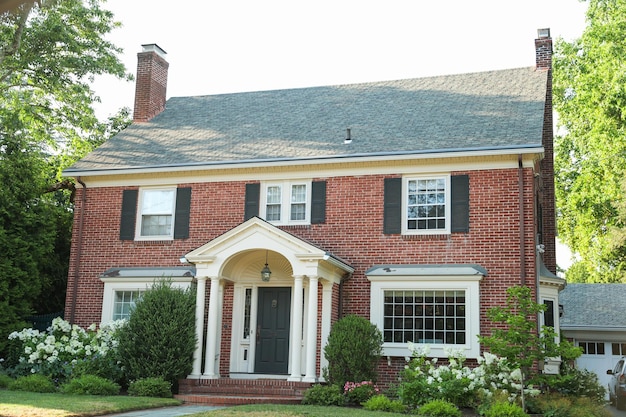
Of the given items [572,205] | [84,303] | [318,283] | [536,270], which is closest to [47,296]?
[84,303]

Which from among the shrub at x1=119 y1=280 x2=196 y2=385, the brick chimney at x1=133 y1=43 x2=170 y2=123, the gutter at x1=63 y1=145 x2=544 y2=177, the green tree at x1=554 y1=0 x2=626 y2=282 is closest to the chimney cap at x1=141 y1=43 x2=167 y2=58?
the brick chimney at x1=133 y1=43 x2=170 y2=123

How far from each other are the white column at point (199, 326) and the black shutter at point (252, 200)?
7.06 ft

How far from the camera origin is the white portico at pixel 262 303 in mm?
15625

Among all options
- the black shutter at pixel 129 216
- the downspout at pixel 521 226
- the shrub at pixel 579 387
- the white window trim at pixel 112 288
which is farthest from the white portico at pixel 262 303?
the shrub at pixel 579 387

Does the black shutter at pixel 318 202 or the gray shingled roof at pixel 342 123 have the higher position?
the gray shingled roof at pixel 342 123

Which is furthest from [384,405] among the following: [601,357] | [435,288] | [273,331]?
[601,357]

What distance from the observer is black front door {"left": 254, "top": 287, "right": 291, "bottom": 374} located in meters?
17.1

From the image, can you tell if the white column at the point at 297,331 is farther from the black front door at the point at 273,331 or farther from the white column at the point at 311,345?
the black front door at the point at 273,331

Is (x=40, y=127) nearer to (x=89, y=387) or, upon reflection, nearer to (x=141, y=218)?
(x=141, y=218)

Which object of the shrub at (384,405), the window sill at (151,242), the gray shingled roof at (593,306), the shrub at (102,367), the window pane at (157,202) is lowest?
the shrub at (384,405)

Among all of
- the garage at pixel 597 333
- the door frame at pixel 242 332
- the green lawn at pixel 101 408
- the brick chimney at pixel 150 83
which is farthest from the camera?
the garage at pixel 597 333

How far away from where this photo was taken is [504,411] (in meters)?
12.6

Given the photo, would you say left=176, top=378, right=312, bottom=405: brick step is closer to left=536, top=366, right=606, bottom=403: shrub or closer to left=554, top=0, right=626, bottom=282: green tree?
left=536, top=366, right=606, bottom=403: shrub

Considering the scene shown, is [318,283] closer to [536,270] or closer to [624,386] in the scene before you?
[536,270]
